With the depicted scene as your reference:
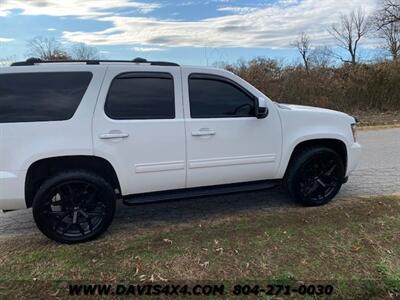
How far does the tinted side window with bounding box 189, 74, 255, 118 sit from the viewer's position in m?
4.57

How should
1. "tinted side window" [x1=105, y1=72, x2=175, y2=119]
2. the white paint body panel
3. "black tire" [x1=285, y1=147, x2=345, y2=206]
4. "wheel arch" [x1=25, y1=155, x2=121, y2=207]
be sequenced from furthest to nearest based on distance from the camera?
1. "black tire" [x1=285, y1=147, x2=345, y2=206]
2. "tinted side window" [x1=105, y1=72, x2=175, y2=119]
3. "wheel arch" [x1=25, y1=155, x2=121, y2=207]
4. the white paint body panel

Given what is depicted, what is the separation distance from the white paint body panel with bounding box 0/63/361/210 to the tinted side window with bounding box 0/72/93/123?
69mm

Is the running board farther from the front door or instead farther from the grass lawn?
the grass lawn

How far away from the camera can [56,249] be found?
407cm

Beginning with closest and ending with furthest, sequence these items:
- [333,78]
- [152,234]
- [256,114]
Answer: [152,234]
[256,114]
[333,78]

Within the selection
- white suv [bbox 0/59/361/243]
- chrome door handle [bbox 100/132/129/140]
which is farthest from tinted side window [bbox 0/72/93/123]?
chrome door handle [bbox 100/132/129/140]

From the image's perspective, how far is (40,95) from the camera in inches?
159

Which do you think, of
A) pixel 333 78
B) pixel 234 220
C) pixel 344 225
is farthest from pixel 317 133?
pixel 333 78

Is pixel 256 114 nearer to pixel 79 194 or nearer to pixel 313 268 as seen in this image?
pixel 313 268

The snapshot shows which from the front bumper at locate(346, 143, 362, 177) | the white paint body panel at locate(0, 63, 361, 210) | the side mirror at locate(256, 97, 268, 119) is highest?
the side mirror at locate(256, 97, 268, 119)

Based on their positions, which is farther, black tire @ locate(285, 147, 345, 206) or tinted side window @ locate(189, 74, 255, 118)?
black tire @ locate(285, 147, 345, 206)

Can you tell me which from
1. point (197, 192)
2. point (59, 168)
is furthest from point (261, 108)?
point (59, 168)

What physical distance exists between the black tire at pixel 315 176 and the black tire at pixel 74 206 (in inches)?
91.2

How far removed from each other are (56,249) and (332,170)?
355cm
